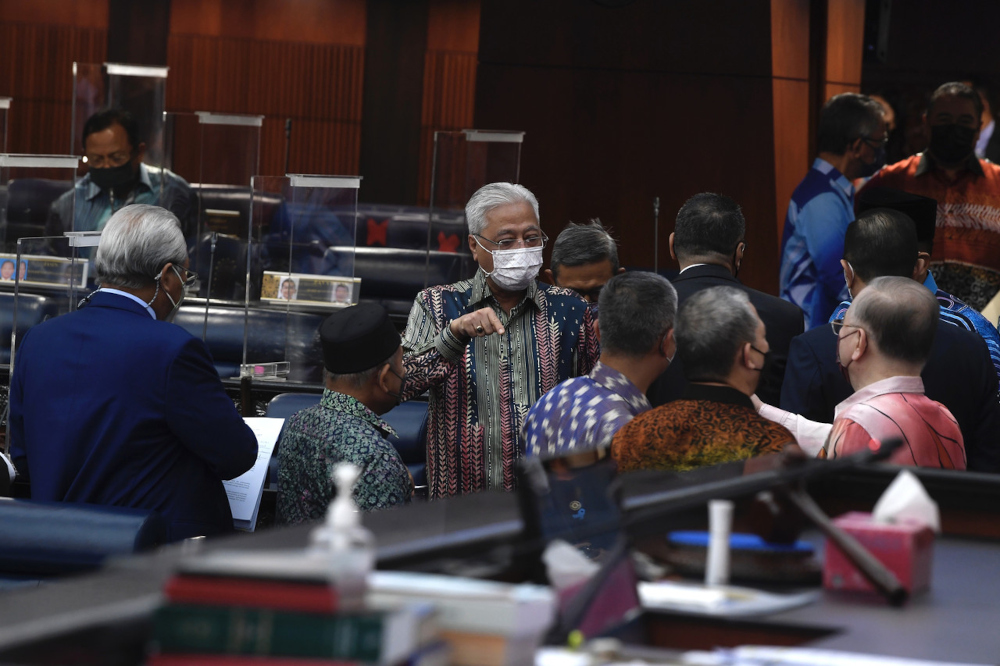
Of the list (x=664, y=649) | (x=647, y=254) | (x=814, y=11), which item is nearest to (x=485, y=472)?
(x=664, y=649)

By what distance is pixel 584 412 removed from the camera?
240cm

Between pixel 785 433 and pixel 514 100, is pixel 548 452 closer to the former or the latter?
pixel 785 433

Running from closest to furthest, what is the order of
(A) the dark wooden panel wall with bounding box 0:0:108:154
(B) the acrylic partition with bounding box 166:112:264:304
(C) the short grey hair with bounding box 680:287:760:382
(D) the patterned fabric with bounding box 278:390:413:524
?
(C) the short grey hair with bounding box 680:287:760:382
(D) the patterned fabric with bounding box 278:390:413:524
(B) the acrylic partition with bounding box 166:112:264:304
(A) the dark wooden panel wall with bounding box 0:0:108:154

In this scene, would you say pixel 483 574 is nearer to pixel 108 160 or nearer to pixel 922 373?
pixel 922 373

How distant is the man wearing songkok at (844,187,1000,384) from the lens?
128 inches

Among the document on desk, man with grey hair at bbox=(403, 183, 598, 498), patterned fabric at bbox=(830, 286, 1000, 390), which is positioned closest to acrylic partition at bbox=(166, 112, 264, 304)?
the document on desk

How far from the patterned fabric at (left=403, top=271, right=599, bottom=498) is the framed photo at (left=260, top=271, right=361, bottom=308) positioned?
6.69 ft

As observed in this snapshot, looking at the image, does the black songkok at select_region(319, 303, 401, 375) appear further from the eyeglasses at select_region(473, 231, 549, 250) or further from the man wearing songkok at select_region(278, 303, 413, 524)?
the eyeglasses at select_region(473, 231, 549, 250)

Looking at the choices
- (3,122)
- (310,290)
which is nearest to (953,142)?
(310,290)

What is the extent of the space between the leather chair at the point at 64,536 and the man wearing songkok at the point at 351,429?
12.1 inches

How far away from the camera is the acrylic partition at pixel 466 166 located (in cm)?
637

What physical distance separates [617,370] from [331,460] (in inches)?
24.5

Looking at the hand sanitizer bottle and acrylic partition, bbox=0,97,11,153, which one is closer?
the hand sanitizer bottle

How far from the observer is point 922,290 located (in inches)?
100
